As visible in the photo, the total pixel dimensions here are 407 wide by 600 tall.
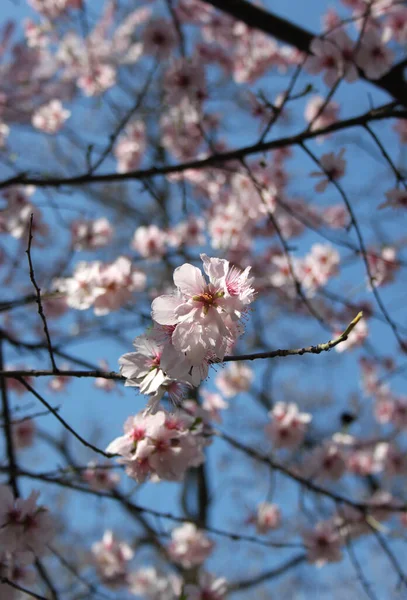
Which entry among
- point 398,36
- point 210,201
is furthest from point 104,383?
point 398,36

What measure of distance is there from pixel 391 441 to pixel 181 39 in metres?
3.62

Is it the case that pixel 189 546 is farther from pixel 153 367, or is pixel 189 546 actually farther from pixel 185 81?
pixel 185 81

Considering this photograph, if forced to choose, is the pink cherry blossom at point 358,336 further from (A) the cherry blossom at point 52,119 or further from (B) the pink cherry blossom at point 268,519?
(A) the cherry blossom at point 52,119

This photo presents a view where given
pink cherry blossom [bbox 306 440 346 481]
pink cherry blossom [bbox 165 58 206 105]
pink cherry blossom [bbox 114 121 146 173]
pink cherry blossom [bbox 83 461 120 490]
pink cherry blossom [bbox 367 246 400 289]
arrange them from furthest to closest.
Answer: pink cherry blossom [bbox 114 121 146 173], pink cherry blossom [bbox 367 246 400 289], pink cherry blossom [bbox 306 440 346 481], pink cherry blossom [bbox 165 58 206 105], pink cherry blossom [bbox 83 461 120 490]

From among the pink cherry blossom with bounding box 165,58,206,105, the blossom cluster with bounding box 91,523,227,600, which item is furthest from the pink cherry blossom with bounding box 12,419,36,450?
the pink cherry blossom with bounding box 165,58,206,105

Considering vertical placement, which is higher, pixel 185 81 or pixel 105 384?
pixel 185 81

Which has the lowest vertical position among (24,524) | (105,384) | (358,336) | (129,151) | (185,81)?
(24,524)

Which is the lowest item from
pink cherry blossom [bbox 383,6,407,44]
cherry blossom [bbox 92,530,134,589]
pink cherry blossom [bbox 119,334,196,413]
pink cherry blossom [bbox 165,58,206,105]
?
pink cherry blossom [bbox 119,334,196,413]

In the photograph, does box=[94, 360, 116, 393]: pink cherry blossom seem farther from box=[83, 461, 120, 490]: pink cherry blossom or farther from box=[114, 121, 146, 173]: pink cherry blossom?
box=[114, 121, 146, 173]: pink cherry blossom

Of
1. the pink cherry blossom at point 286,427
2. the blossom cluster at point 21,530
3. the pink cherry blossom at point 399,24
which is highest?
the pink cherry blossom at point 399,24

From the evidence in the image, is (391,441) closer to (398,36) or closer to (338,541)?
(338,541)

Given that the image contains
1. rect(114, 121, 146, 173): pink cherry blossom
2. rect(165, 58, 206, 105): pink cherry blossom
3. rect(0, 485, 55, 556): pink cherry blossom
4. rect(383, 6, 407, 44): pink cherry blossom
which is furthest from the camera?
rect(114, 121, 146, 173): pink cherry blossom

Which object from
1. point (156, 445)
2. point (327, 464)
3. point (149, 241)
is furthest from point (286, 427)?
point (156, 445)

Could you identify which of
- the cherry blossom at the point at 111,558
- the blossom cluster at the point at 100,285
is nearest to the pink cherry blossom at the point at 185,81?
the blossom cluster at the point at 100,285
